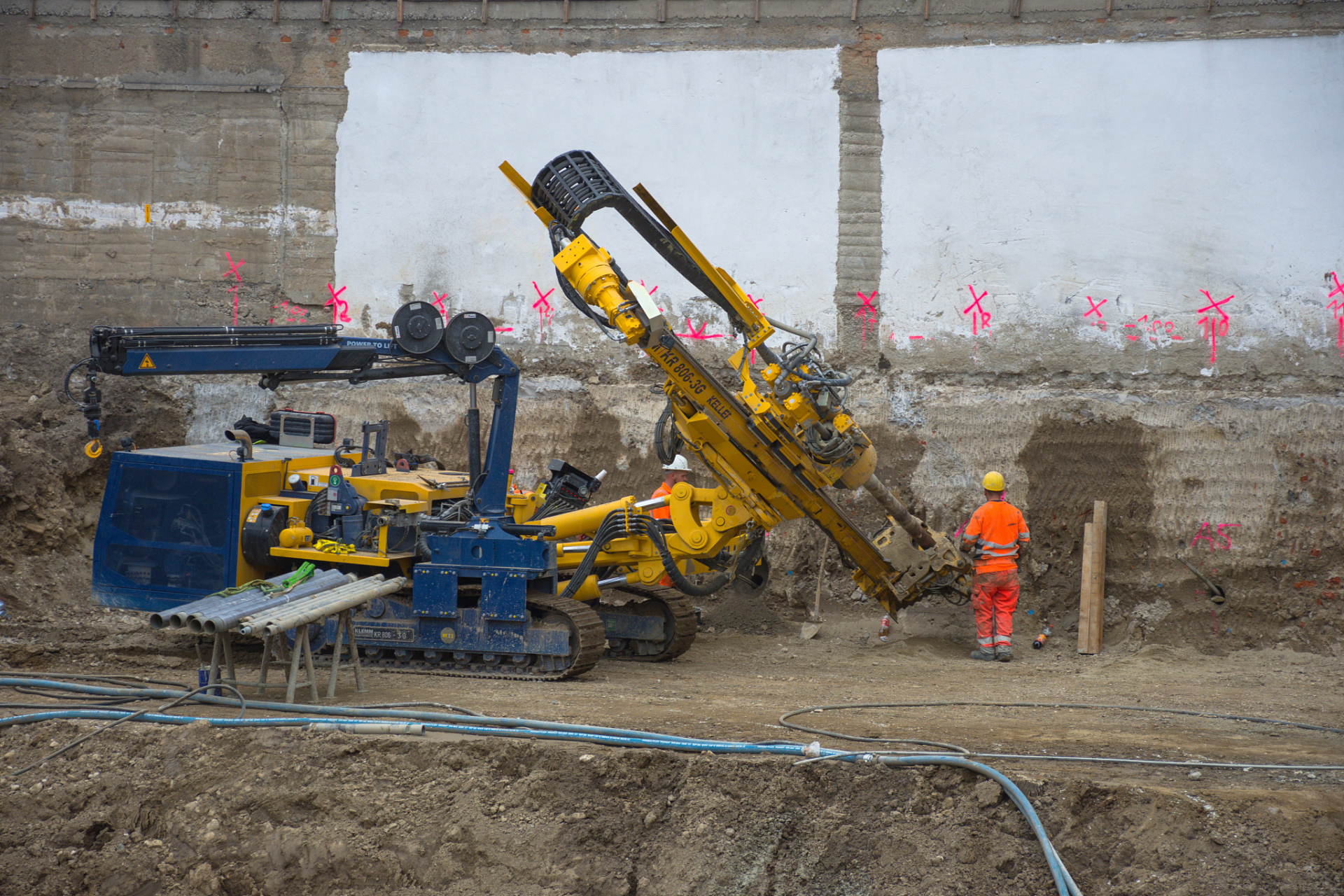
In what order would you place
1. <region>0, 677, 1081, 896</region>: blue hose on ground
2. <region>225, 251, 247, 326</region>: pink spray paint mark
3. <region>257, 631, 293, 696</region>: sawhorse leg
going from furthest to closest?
<region>225, 251, 247, 326</region>: pink spray paint mark
<region>257, 631, 293, 696</region>: sawhorse leg
<region>0, 677, 1081, 896</region>: blue hose on ground

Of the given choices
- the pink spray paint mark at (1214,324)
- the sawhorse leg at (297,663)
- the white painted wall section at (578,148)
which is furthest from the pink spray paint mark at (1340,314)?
the sawhorse leg at (297,663)

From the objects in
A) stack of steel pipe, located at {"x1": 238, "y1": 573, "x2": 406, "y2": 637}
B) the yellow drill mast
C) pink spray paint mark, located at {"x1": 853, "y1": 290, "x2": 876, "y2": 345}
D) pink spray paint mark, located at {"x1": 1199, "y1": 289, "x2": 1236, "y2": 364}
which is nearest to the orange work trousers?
the yellow drill mast

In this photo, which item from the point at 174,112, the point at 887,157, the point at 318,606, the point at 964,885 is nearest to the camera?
the point at 964,885

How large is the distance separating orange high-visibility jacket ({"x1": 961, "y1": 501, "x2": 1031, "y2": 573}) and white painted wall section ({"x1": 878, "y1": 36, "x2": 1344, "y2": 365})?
8.33 ft

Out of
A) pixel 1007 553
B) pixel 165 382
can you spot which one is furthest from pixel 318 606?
pixel 165 382

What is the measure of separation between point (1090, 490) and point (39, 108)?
12.4 m

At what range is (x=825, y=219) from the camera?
37.7 ft

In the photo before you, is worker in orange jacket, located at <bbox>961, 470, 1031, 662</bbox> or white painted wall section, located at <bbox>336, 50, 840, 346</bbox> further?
white painted wall section, located at <bbox>336, 50, 840, 346</bbox>

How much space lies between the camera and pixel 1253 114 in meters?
10.6

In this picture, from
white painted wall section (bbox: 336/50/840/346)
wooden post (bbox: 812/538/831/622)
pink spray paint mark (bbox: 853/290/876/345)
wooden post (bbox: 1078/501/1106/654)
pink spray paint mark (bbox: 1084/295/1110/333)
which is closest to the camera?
wooden post (bbox: 1078/501/1106/654)

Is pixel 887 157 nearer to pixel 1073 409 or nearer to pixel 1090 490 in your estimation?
pixel 1073 409

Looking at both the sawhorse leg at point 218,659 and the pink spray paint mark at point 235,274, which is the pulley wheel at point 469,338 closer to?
the sawhorse leg at point 218,659

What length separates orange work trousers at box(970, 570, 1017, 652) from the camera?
9273 mm

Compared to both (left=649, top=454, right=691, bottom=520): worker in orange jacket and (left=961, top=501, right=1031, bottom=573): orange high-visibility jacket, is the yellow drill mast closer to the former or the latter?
(left=649, top=454, right=691, bottom=520): worker in orange jacket
